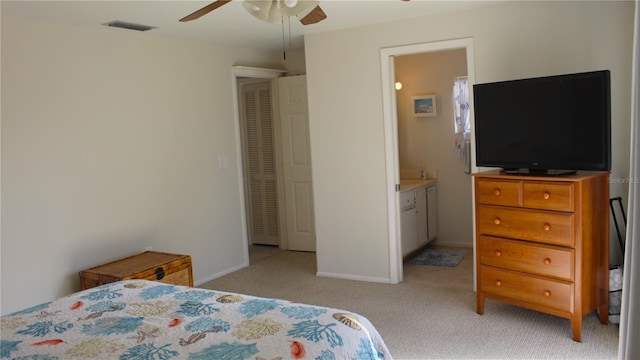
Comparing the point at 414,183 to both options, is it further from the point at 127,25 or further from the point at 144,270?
the point at 127,25

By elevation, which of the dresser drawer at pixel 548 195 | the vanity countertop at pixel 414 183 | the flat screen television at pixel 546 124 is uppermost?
the flat screen television at pixel 546 124

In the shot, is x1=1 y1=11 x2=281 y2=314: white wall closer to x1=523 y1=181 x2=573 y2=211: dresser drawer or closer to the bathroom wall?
the bathroom wall

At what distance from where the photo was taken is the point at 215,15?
400cm

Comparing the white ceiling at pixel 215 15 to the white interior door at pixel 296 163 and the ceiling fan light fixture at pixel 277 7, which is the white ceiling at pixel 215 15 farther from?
the ceiling fan light fixture at pixel 277 7

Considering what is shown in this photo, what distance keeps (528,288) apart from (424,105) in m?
2.96

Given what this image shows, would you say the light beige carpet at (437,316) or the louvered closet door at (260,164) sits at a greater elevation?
the louvered closet door at (260,164)

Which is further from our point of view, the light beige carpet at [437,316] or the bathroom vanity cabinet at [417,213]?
the bathroom vanity cabinet at [417,213]

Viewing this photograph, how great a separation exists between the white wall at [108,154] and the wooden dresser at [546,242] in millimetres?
2648

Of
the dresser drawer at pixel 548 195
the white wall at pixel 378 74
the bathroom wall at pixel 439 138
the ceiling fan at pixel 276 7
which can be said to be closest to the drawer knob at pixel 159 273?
the white wall at pixel 378 74

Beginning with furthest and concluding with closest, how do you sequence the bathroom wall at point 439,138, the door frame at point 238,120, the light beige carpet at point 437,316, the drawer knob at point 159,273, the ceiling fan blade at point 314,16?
the bathroom wall at point 439,138, the door frame at point 238,120, the drawer knob at point 159,273, the light beige carpet at point 437,316, the ceiling fan blade at point 314,16

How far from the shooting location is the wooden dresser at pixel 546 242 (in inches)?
131

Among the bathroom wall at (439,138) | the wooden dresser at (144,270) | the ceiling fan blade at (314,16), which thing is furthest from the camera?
the bathroom wall at (439,138)

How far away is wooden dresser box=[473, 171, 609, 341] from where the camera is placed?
131 inches

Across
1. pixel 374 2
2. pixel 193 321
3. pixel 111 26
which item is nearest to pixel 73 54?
pixel 111 26
